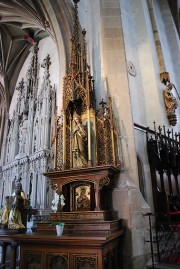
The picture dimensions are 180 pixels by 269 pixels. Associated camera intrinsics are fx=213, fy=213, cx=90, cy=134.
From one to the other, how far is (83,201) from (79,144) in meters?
1.38

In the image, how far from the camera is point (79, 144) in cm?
540

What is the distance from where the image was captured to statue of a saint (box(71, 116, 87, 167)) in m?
5.30

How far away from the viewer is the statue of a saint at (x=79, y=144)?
530cm

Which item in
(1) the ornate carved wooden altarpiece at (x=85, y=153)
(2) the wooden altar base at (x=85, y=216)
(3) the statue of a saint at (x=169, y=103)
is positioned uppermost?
(3) the statue of a saint at (x=169, y=103)

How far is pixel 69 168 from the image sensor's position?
5488mm

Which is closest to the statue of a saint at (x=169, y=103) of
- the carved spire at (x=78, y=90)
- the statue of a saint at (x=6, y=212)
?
the carved spire at (x=78, y=90)

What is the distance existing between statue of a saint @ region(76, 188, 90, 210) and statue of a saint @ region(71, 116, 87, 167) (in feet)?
2.33

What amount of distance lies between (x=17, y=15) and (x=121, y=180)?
1112 centimetres

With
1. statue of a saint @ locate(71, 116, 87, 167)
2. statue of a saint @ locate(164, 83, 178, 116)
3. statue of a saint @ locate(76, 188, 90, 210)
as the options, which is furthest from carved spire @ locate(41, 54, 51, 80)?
statue of a saint @ locate(76, 188, 90, 210)

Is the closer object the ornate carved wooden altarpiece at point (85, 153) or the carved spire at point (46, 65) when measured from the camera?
the ornate carved wooden altarpiece at point (85, 153)

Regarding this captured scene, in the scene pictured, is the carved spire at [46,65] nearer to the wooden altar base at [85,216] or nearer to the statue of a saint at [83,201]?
the statue of a saint at [83,201]

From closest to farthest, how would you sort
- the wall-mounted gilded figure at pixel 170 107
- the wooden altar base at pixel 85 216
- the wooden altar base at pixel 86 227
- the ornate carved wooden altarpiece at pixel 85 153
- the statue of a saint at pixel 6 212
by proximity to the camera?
1. the wooden altar base at pixel 86 227
2. the wooden altar base at pixel 85 216
3. the ornate carved wooden altarpiece at pixel 85 153
4. the statue of a saint at pixel 6 212
5. the wall-mounted gilded figure at pixel 170 107

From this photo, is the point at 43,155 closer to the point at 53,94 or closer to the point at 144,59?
the point at 53,94

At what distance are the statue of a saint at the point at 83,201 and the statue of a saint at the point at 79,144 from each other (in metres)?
0.71
